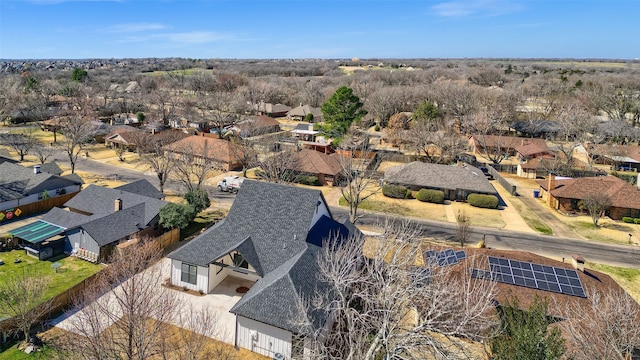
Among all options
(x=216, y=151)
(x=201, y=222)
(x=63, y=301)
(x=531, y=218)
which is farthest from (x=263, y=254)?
(x=216, y=151)

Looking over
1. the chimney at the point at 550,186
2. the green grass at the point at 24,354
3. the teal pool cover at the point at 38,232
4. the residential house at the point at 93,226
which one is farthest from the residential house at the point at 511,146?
the green grass at the point at 24,354

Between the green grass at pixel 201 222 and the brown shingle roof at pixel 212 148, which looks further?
the brown shingle roof at pixel 212 148

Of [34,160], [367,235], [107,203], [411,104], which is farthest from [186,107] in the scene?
[367,235]

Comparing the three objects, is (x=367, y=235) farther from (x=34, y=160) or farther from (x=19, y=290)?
(x=34, y=160)

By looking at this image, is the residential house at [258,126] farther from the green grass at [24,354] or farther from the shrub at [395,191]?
the green grass at [24,354]

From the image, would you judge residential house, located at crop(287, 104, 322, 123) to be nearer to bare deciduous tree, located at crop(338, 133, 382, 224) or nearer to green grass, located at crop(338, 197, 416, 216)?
bare deciduous tree, located at crop(338, 133, 382, 224)

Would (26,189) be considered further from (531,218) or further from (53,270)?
(531,218)
